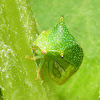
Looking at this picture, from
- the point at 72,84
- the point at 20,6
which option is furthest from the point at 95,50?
the point at 20,6

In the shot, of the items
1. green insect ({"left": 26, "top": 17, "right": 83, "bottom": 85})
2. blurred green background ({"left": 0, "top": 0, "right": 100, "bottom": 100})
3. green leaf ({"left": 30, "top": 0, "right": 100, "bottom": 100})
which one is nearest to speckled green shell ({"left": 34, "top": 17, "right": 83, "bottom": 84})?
green insect ({"left": 26, "top": 17, "right": 83, "bottom": 85})

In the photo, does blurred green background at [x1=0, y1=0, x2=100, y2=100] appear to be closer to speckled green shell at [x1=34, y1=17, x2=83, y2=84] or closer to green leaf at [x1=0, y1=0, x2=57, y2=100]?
green leaf at [x1=0, y1=0, x2=57, y2=100]

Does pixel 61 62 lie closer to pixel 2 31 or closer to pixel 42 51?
pixel 42 51

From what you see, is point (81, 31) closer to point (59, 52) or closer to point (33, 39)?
point (59, 52)

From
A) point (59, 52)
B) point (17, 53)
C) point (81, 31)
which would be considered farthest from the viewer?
point (81, 31)

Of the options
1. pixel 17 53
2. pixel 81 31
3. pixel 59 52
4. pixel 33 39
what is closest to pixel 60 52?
pixel 59 52

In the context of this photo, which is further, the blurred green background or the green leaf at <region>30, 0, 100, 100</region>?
the green leaf at <region>30, 0, 100, 100</region>

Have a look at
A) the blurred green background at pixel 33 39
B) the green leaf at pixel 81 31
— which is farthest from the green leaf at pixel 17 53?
the green leaf at pixel 81 31

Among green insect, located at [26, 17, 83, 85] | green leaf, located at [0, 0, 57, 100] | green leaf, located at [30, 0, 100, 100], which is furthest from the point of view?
green leaf, located at [30, 0, 100, 100]
